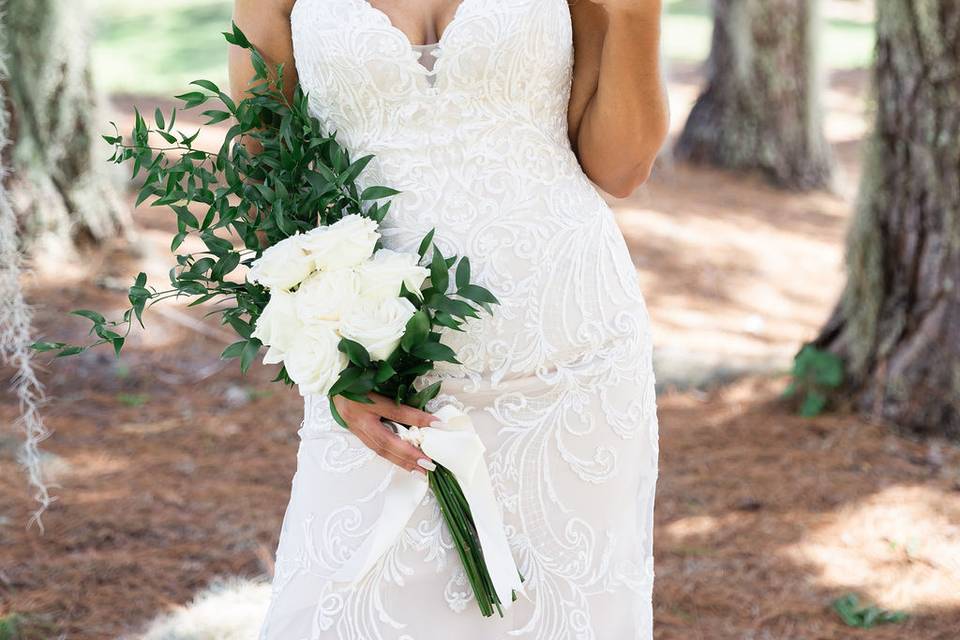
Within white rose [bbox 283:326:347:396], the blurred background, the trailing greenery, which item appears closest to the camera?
white rose [bbox 283:326:347:396]

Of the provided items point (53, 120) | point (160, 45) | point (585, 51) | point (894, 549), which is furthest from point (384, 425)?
point (160, 45)

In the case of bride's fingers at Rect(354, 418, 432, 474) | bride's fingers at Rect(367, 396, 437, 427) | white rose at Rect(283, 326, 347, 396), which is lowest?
bride's fingers at Rect(354, 418, 432, 474)

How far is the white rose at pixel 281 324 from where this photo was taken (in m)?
1.96

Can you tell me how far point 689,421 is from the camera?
17.7ft

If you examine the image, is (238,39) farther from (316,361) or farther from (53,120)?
(53,120)

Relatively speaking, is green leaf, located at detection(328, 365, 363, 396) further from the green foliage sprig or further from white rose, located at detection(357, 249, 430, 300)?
white rose, located at detection(357, 249, 430, 300)

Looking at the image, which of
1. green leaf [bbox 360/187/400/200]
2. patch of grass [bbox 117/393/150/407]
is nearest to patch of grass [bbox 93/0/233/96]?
patch of grass [bbox 117/393/150/407]

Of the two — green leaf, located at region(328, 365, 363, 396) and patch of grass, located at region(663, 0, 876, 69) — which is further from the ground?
green leaf, located at region(328, 365, 363, 396)

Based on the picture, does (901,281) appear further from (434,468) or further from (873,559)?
(434,468)

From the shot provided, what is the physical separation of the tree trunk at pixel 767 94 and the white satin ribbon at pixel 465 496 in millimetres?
8793

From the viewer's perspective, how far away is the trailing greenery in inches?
201

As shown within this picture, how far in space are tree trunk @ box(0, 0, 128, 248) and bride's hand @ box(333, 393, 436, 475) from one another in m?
4.10

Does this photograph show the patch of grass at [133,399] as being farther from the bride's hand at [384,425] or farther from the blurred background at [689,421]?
the bride's hand at [384,425]

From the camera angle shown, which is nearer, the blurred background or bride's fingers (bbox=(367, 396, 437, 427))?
bride's fingers (bbox=(367, 396, 437, 427))
